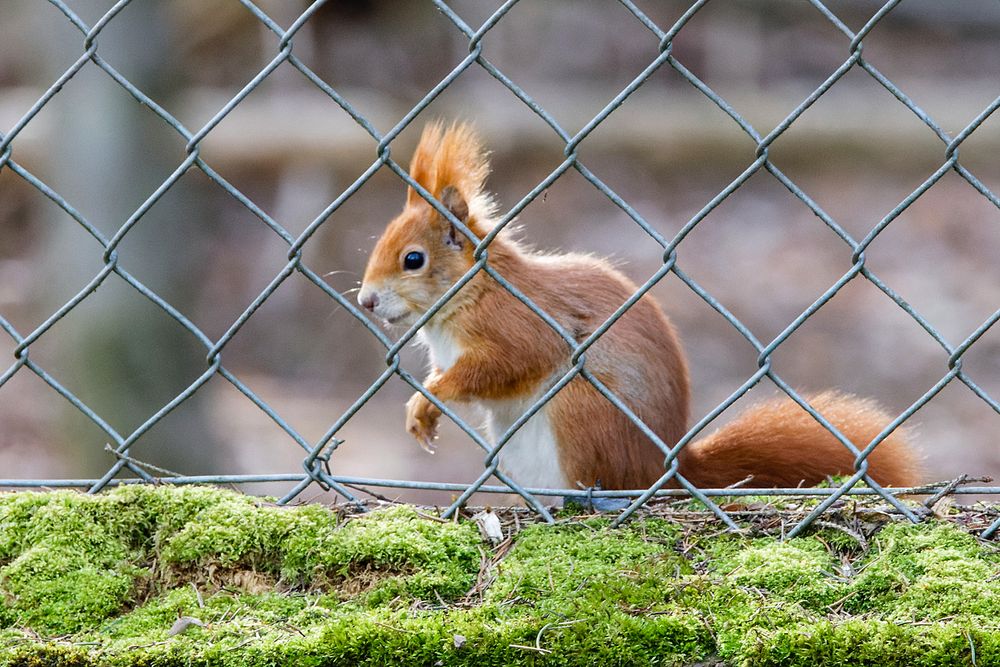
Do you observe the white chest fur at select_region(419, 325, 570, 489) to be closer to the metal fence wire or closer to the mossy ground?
the metal fence wire

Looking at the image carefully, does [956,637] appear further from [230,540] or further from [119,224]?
[119,224]

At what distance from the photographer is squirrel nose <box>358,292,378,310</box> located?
3.36 metres

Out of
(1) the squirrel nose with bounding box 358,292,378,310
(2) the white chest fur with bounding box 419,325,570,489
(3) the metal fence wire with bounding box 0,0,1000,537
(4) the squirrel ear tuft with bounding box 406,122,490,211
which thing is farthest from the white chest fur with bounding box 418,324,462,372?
(3) the metal fence wire with bounding box 0,0,1000,537

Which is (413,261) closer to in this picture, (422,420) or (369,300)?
(369,300)

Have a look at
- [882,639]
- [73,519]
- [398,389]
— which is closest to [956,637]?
[882,639]

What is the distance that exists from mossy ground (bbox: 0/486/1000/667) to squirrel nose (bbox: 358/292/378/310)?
1.09 meters

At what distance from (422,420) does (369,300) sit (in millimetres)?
422

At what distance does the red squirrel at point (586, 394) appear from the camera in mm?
2980

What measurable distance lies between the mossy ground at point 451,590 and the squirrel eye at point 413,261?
1.15 m

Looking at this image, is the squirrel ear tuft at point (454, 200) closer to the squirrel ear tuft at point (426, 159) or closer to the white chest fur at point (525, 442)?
the squirrel ear tuft at point (426, 159)

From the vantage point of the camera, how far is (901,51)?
36.9ft

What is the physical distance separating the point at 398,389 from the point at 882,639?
645 cm

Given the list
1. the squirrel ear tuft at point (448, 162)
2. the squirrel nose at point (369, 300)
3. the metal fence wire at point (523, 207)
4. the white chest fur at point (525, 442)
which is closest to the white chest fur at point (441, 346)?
the white chest fur at point (525, 442)

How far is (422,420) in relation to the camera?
3137 millimetres
